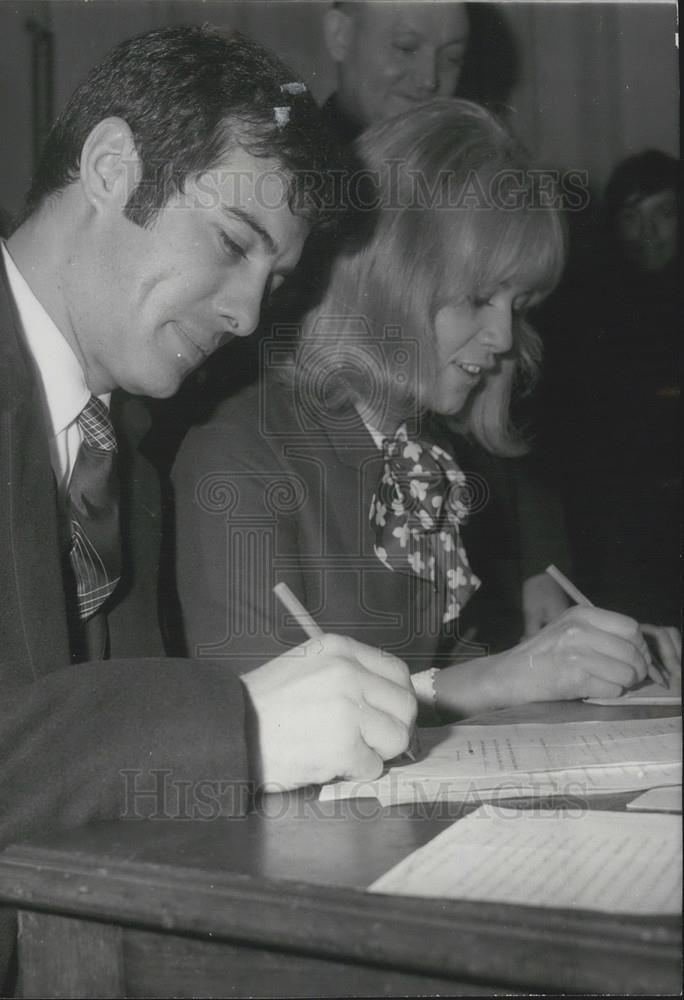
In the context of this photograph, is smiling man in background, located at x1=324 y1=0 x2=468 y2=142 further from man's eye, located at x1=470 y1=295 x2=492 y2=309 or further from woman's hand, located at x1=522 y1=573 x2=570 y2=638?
woman's hand, located at x1=522 y1=573 x2=570 y2=638

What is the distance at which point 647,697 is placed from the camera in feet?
2.90

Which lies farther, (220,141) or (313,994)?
(220,141)

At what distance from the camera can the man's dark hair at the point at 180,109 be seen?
808 mm

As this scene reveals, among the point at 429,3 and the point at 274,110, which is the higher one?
the point at 429,3

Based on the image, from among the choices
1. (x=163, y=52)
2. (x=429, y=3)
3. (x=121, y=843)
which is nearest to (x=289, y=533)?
(x=163, y=52)

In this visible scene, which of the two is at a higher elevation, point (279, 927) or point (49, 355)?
point (49, 355)

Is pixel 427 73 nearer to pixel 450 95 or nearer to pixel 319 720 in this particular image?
pixel 450 95

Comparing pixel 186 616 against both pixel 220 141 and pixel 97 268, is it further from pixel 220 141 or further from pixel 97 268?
pixel 220 141

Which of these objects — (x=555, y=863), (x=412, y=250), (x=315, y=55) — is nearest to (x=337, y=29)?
(x=315, y=55)

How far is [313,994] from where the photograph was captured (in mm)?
357

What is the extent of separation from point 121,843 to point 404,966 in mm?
154

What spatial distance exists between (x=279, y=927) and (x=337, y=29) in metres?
1.09

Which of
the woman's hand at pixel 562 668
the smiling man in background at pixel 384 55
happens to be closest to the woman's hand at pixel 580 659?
the woman's hand at pixel 562 668

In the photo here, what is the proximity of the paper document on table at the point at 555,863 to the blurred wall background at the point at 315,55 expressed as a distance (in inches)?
19.1
